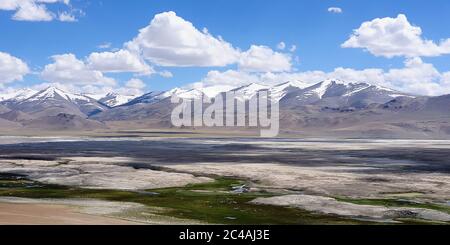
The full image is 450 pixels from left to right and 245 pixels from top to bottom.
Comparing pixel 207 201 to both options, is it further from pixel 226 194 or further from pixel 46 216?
pixel 46 216

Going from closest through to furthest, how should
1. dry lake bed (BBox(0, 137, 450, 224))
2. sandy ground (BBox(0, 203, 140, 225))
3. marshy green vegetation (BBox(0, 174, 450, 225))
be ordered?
1. sandy ground (BBox(0, 203, 140, 225))
2. dry lake bed (BBox(0, 137, 450, 224))
3. marshy green vegetation (BBox(0, 174, 450, 225))

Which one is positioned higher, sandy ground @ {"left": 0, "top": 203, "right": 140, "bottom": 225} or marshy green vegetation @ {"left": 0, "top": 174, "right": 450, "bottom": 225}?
sandy ground @ {"left": 0, "top": 203, "right": 140, "bottom": 225}

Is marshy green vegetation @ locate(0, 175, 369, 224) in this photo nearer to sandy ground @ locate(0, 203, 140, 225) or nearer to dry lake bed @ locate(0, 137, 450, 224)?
dry lake bed @ locate(0, 137, 450, 224)

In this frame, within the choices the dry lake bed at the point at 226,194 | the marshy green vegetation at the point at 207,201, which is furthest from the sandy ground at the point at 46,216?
the marshy green vegetation at the point at 207,201

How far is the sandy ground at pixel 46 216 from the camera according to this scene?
1309 inches

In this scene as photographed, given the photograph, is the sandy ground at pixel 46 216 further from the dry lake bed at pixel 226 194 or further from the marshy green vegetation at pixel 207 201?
the marshy green vegetation at pixel 207 201

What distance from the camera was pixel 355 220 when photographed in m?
39.2

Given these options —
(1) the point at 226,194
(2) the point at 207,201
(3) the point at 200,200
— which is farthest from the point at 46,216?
(1) the point at 226,194

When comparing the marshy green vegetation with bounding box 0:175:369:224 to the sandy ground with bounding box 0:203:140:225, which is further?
the marshy green vegetation with bounding box 0:175:369:224

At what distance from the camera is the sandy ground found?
33.2 metres

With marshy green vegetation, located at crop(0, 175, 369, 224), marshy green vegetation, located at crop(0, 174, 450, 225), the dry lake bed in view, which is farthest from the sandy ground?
marshy green vegetation, located at crop(0, 175, 369, 224)
